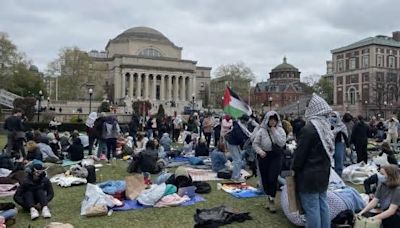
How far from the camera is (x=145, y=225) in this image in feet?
22.5

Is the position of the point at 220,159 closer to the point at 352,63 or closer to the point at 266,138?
the point at 266,138

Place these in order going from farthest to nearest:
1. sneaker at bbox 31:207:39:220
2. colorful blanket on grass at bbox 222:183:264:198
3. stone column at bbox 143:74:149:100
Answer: stone column at bbox 143:74:149:100
colorful blanket on grass at bbox 222:183:264:198
sneaker at bbox 31:207:39:220

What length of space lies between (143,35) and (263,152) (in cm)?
10328

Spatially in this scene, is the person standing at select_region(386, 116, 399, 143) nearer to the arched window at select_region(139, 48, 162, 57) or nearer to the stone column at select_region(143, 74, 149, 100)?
the stone column at select_region(143, 74, 149, 100)

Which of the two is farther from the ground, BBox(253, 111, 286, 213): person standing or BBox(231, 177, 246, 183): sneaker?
BBox(253, 111, 286, 213): person standing

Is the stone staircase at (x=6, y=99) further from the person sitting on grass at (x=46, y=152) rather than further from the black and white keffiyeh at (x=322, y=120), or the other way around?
the black and white keffiyeh at (x=322, y=120)

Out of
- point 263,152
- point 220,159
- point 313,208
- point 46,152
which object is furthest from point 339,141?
point 46,152

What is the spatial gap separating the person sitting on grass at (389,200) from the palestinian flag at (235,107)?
187 inches

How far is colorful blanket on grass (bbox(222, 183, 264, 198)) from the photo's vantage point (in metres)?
8.92

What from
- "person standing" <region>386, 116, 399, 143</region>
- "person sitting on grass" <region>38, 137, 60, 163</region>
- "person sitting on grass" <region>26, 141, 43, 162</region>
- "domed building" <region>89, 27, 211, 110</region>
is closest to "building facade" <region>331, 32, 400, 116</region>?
"domed building" <region>89, 27, 211, 110</region>

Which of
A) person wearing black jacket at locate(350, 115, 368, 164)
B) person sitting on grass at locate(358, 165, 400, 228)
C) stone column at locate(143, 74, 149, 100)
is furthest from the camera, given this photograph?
stone column at locate(143, 74, 149, 100)

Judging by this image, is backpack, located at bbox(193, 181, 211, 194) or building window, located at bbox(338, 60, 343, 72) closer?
backpack, located at bbox(193, 181, 211, 194)

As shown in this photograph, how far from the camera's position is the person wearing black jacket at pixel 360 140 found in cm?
1230

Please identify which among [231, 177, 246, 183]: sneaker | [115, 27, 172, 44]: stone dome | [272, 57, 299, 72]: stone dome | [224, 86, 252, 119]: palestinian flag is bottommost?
[231, 177, 246, 183]: sneaker
